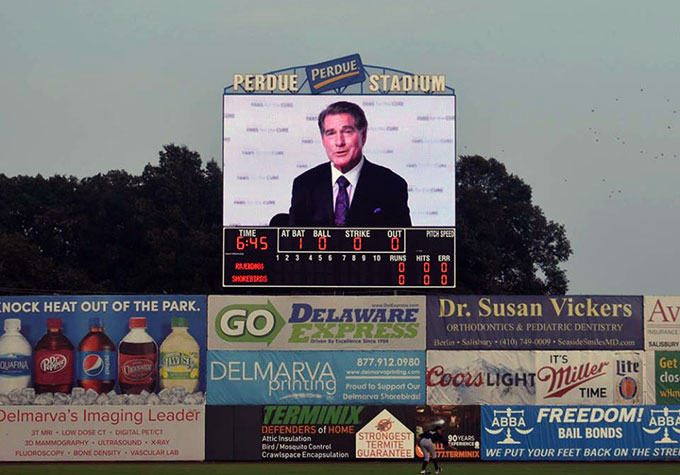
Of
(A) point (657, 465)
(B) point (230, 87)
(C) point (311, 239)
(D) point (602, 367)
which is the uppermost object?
(B) point (230, 87)

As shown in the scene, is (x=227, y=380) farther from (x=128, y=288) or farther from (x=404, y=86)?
(x=128, y=288)

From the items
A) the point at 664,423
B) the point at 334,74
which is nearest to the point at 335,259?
the point at 334,74

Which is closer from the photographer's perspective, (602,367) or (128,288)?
(602,367)

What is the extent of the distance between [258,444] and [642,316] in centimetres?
1122

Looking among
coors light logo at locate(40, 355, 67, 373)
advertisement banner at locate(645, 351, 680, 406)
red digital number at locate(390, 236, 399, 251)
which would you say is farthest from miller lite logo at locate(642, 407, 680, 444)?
coors light logo at locate(40, 355, 67, 373)

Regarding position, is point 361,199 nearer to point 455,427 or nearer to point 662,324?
point 455,427

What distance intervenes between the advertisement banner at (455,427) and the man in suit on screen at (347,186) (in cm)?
524

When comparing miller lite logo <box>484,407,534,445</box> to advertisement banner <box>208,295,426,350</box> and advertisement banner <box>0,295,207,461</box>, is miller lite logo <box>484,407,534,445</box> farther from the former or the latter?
advertisement banner <box>0,295,207,461</box>

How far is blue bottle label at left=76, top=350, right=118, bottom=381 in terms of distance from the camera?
39.8 meters

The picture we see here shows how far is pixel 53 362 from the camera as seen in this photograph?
39.9m

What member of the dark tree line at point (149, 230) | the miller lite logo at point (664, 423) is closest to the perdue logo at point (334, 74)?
the miller lite logo at point (664, 423)

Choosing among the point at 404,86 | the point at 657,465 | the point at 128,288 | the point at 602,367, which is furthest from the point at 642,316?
the point at 128,288

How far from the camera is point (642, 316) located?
40656mm

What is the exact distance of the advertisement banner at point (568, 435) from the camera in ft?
Result: 131
